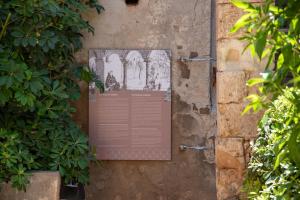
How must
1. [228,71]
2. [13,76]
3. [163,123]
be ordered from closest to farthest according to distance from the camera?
1. [228,71]
2. [13,76]
3. [163,123]

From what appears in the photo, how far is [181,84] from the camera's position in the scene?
23.3 ft

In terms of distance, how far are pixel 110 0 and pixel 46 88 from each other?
4.81ft

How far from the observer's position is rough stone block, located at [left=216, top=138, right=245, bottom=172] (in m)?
4.62

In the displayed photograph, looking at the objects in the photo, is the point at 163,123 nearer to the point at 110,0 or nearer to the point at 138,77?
the point at 138,77

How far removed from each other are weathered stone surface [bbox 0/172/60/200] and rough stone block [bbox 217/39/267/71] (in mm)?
2033

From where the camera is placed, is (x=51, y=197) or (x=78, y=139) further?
(x=78, y=139)

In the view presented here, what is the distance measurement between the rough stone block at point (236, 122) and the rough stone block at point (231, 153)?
45 millimetres

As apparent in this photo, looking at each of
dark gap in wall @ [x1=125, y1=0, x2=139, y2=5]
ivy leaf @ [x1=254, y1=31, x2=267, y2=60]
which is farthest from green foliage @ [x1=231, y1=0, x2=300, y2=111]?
dark gap in wall @ [x1=125, y1=0, x2=139, y2=5]

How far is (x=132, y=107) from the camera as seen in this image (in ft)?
23.0

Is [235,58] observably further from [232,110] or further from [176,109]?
[176,109]

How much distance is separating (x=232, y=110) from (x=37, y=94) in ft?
6.71

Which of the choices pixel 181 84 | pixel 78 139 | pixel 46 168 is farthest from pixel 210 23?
pixel 46 168

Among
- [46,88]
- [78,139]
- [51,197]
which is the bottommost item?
[51,197]

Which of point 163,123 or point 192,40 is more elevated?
point 192,40
